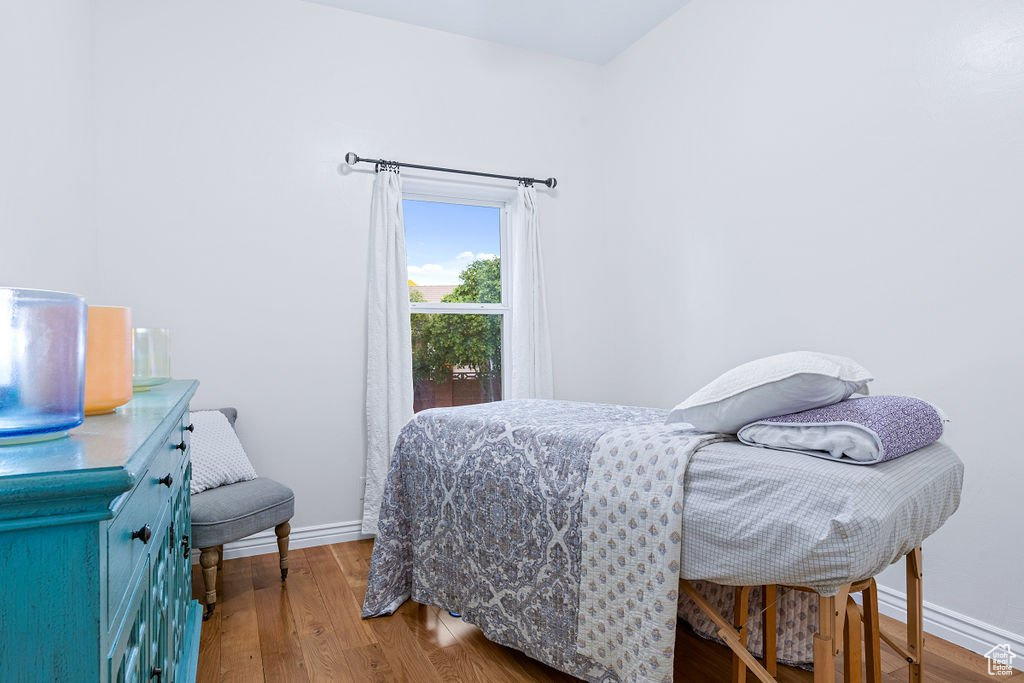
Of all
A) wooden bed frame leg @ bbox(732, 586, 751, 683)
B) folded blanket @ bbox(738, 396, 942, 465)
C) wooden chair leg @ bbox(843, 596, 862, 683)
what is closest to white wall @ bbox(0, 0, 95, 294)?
folded blanket @ bbox(738, 396, 942, 465)

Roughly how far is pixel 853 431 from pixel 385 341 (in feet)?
Answer: 8.11

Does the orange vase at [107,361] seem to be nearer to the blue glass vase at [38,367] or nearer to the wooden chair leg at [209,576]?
the blue glass vase at [38,367]

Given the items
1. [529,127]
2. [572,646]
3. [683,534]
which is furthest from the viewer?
[529,127]

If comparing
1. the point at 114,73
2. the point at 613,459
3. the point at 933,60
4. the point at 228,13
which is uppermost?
the point at 228,13

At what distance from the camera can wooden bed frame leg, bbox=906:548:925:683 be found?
1.64m

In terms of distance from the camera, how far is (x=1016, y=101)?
199 cm

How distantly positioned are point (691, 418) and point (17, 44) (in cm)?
204

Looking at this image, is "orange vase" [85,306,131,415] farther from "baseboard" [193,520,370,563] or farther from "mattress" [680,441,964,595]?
"baseboard" [193,520,370,563]

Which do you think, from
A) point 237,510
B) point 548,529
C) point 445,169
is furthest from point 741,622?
point 445,169

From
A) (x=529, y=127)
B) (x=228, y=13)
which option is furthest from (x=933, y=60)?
(x=228, y=13)

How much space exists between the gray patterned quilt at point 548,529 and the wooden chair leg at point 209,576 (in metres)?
0.62

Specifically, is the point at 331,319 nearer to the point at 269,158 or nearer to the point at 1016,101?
the point at 269,158

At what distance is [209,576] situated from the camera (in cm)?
241

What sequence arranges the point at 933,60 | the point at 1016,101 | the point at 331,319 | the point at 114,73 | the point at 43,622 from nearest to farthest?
1. the point at 43,622
2. the point at 1016,101
3. the point at 933,60
4. the point at 114,73
5. the point at 331,319
